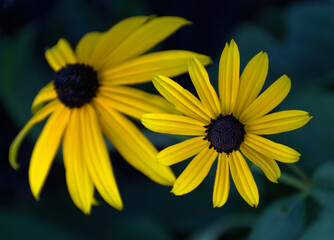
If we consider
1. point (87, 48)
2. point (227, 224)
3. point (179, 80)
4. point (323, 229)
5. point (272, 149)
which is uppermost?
point (87, 48)

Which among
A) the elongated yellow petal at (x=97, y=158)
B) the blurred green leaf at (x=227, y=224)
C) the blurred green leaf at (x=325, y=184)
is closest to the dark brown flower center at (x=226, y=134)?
the elongated yellow petal at (x=97, y=158)

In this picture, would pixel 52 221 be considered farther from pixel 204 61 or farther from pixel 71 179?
pixel 204 61

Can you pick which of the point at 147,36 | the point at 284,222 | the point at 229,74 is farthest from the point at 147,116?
the point at 284,222

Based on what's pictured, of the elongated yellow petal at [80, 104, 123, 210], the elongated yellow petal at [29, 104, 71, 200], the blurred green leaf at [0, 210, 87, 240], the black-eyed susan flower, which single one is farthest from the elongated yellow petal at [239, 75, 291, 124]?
the blurred green leaf at [0, 210, 87, 240]

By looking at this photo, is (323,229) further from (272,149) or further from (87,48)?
(87,48)

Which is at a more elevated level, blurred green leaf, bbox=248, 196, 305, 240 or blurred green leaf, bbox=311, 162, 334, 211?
blurred green leaf, bbox=311, 162, 334, 211

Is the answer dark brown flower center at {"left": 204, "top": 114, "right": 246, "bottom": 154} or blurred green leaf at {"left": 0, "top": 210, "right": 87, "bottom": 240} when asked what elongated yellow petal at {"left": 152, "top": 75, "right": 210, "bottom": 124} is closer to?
dark brown flower center at {"left": 204, "top": 114, "right": 246, "bottom": 154}
